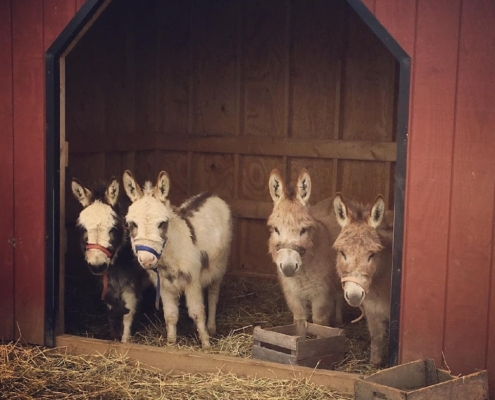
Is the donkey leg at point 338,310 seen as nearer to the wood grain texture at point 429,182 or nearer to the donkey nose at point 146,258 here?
the wood grain texture at point 429,182

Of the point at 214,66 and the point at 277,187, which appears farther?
the point at 214,66

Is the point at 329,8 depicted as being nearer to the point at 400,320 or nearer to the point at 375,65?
the point at 375,65

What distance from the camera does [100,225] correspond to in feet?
21.7

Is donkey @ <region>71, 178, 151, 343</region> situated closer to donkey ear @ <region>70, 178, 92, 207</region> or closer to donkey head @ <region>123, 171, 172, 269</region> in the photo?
donkey ear @ <region>70, 178, 92, 207</region>

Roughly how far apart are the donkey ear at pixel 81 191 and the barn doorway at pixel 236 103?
158 cm

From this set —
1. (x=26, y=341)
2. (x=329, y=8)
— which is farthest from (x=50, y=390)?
(x=329, y=8)

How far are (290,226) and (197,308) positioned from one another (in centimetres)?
120

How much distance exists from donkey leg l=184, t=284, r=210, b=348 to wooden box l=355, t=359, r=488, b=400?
2.09m

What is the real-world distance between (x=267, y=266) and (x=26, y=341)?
352cm

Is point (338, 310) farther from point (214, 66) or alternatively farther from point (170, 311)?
point (214, 66)

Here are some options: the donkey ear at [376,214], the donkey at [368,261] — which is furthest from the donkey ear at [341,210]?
the donkey ear at [376,214]

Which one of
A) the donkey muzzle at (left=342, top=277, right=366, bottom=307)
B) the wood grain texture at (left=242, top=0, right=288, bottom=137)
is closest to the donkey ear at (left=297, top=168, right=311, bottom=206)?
the donkey muzzle at (left=342, top=277, right=366, bottom=307)

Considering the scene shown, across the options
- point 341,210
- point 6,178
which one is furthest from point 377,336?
point 6,178

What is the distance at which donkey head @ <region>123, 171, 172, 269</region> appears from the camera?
624 cm
